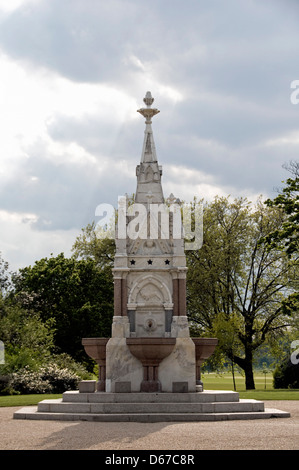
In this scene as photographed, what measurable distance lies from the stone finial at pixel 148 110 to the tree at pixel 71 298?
25.6m

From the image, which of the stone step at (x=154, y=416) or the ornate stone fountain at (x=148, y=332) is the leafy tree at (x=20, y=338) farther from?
the stone step at (x=154, y=416)

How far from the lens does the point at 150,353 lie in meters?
20.8

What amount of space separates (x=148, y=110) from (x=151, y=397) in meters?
11.0

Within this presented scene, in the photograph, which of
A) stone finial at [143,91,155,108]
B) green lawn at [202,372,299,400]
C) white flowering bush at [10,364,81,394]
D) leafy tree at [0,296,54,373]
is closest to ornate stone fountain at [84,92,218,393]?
stone finial at [143,91,155,108]

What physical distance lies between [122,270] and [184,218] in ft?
79.9

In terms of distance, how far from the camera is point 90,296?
4931 cm

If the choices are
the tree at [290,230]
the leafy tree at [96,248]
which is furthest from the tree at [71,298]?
the tree at [290,230]

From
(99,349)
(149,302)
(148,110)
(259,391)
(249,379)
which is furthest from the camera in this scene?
(249,379)

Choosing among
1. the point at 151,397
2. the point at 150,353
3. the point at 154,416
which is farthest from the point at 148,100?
the point at 154,416

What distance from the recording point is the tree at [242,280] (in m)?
43.0

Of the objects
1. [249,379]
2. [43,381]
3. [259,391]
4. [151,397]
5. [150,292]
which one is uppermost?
[150,292]

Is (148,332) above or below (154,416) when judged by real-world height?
above

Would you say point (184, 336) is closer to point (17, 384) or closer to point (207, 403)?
point (207, 403)

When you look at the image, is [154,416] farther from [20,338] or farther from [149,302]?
[20,338]
